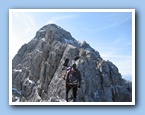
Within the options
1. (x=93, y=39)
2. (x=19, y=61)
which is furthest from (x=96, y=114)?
(x=19, y=61)

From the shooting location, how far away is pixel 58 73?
3.09m

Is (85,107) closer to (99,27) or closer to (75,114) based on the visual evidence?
(75,114)

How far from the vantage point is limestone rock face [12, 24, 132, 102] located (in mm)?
3051

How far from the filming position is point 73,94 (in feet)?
10.1

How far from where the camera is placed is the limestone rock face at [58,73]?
305 centimetres

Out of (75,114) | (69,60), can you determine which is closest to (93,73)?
(69,60)

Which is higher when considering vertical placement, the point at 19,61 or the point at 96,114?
the point at 19,61

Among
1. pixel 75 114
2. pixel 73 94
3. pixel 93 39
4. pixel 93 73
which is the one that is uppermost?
pixel 93 39

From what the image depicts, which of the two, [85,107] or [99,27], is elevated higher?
[99,27]

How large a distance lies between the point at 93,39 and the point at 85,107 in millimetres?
791

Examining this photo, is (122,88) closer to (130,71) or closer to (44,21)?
(130,71)

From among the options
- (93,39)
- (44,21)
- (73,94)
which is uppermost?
(44,21)

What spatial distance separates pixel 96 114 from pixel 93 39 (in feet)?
2.84

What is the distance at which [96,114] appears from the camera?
120 inches
